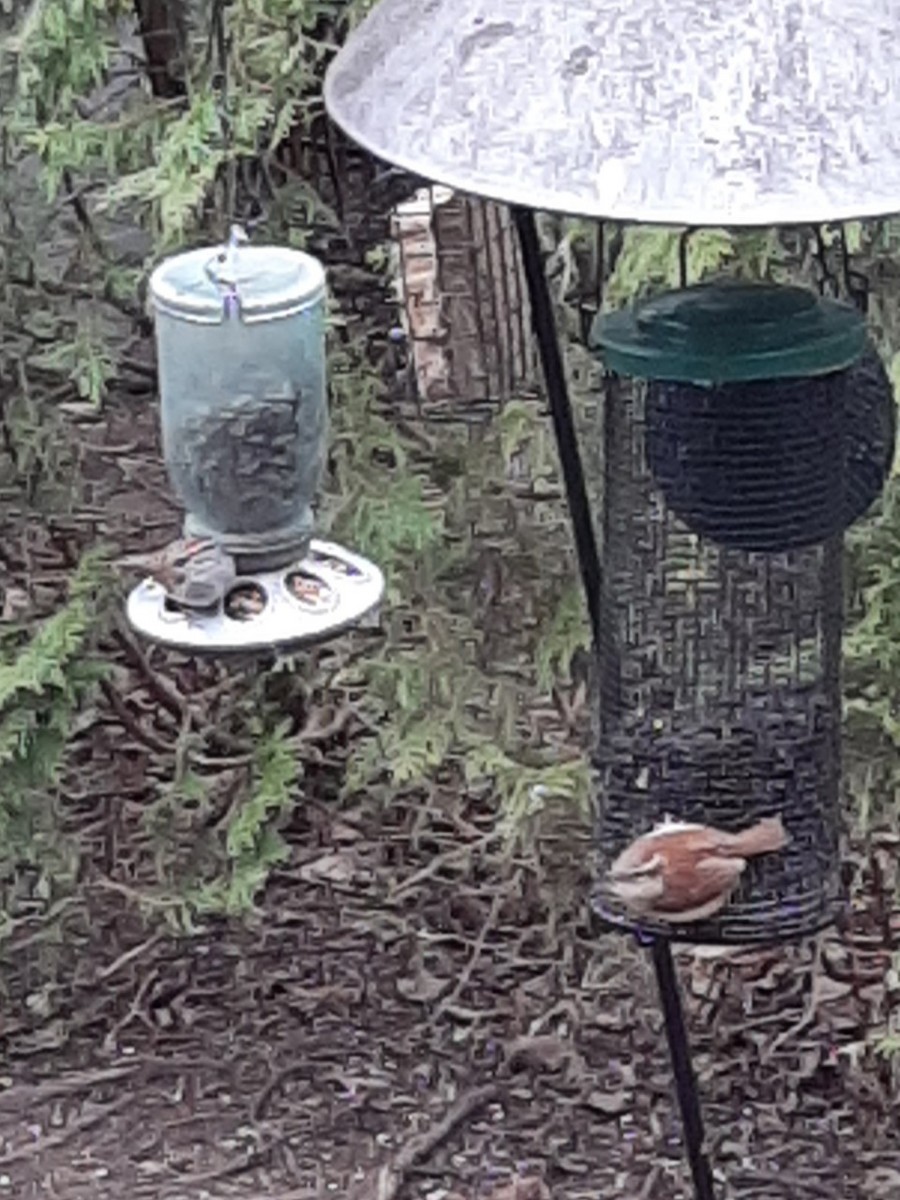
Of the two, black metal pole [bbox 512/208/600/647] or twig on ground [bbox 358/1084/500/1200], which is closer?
black metal pole [bbox 512/208/600/647]

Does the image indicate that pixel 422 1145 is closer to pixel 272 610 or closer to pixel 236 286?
pixel 272 610

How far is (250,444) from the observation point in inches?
123

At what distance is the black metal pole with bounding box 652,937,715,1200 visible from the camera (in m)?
3.28

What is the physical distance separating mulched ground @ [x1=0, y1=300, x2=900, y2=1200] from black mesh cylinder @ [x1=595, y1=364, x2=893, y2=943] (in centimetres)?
128

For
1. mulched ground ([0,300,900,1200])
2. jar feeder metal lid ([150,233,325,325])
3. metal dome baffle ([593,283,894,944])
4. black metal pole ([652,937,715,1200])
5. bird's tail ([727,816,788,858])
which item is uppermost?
jar feeder metal lid ([150,233,325,325])

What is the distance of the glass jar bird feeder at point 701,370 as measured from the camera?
2.28m

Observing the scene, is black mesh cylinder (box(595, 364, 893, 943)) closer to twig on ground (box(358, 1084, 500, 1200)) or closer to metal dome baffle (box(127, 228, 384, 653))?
metal dome baffle (box(127, 228, 384, 653))

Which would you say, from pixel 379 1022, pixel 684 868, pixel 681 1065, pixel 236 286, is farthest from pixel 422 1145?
pixel 236 286

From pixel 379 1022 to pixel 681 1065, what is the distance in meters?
1.72

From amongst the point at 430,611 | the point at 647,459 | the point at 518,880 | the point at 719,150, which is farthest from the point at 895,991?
the point at 719,150

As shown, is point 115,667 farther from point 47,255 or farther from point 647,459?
point 647,459

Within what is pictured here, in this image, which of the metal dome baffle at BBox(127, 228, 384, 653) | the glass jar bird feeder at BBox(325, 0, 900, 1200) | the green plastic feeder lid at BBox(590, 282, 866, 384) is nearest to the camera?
the glass jar bird feeder at BBox(325, 0, 900, 1200)

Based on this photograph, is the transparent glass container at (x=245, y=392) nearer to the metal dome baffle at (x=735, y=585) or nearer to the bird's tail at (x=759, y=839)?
the metal dome baffle at (x=735, y=585)

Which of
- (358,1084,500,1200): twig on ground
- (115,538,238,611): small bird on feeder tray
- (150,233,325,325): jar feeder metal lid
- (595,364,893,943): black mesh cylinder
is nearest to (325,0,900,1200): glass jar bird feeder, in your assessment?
(595,364,893,943): black mesh cylinder
